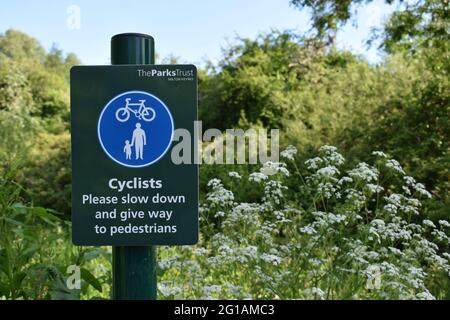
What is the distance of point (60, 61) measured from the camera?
3216cm

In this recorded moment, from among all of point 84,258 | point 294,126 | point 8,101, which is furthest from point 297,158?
point 8,101

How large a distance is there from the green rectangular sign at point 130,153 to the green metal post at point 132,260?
0.08 metres

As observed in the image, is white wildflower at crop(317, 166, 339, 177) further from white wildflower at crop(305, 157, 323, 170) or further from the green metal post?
the green metal post

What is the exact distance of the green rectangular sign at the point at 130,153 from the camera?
6.80 feet

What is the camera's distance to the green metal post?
2148mm

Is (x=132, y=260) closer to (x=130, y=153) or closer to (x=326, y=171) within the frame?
(x=130, y=153)

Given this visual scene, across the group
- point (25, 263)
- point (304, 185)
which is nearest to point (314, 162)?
point (304, 185)

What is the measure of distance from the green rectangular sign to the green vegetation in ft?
2.88

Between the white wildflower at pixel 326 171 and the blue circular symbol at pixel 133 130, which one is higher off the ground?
the blue circular symbol at pixel 133 130

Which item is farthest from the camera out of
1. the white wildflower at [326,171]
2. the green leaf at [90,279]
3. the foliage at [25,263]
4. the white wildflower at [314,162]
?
the white wildflower at [314,162]

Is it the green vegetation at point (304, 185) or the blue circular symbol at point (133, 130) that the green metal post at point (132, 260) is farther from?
the green vegetation at point (304, 185)

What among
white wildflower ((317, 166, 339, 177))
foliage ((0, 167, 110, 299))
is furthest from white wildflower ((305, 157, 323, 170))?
foliage ((0, 167, 110, 299))

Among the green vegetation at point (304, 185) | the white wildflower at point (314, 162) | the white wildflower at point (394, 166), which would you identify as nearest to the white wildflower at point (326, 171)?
the green vegetation at point (304, 185)
